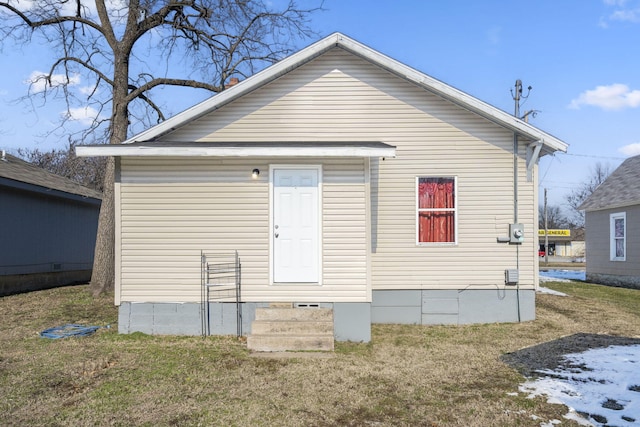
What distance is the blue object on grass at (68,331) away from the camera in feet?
25.3

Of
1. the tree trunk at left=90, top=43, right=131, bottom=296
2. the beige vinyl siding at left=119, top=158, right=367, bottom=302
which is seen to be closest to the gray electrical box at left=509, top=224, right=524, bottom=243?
the beige vinyl siding at left=119, top=158, right=367, bottom=302

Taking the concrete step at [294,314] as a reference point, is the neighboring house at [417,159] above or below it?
above

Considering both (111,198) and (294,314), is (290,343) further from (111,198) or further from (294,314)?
(111,198)

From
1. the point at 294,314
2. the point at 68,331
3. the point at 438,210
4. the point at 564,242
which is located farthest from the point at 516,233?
the point at 564,242

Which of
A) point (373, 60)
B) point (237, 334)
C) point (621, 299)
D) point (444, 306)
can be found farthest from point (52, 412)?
point (621, 299)

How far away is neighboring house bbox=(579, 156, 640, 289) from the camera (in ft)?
52.4

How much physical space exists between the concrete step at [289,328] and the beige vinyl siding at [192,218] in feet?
2.68

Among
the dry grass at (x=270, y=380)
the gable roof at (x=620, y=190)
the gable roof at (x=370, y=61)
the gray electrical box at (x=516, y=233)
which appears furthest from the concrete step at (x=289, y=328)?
the gable roof at (x=620, y=190)

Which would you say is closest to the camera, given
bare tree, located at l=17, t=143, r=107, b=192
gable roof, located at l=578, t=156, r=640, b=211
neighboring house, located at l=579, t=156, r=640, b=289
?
neighboring house, located at l=579, t=156, r=640, b=289

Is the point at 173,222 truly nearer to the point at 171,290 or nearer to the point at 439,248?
the point at 171,290

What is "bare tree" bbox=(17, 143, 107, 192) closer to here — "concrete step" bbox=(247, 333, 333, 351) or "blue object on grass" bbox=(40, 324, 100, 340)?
"blue object on grass" bbox=(40, 324, 100, 340)

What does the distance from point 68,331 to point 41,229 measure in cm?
819

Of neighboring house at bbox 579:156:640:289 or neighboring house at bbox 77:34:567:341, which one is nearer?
neighboring house at bbox 77:34:567:341

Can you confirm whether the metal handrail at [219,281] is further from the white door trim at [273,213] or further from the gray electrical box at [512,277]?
the gray electrical box at [512,277]
